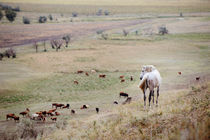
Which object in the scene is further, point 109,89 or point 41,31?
point 41,31

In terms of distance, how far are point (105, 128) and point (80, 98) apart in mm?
12888

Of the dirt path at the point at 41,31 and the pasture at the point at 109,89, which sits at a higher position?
the dirt path at the point at 41,31

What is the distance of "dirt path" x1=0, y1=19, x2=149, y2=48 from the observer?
6101 cm

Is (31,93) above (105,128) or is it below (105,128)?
below

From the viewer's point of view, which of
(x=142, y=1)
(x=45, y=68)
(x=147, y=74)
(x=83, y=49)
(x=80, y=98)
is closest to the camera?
(x=147, y=74)

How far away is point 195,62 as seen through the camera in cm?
3400

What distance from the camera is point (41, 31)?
243 feet

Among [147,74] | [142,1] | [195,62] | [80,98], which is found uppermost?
[142,1]

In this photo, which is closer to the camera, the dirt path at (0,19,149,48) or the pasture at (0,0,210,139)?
the pasture at (0,0,210,139)

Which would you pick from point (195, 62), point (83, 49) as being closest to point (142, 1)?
point (83, 49)

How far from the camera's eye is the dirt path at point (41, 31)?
61.0 m

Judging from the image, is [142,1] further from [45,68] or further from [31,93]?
[31,93]

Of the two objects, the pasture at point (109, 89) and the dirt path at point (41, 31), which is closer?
the pasture at point (109, 89)

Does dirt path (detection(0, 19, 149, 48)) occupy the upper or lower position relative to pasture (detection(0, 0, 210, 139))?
upper
